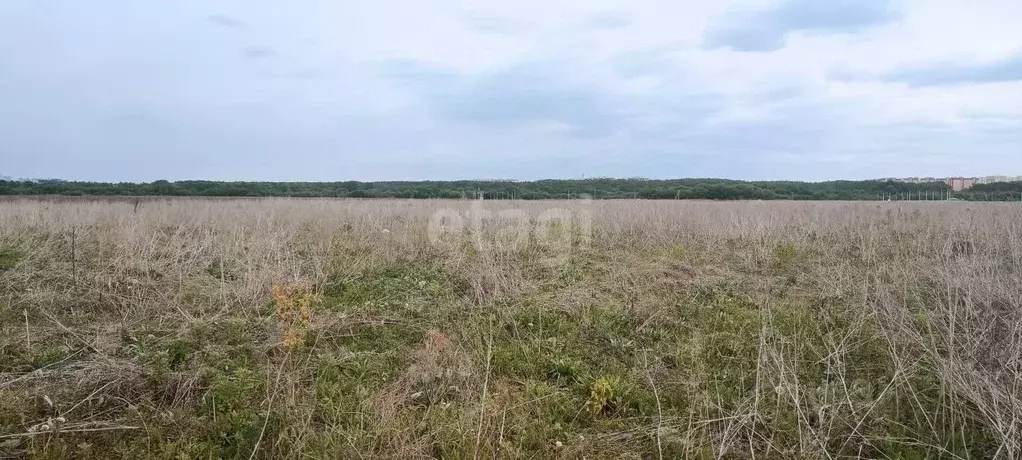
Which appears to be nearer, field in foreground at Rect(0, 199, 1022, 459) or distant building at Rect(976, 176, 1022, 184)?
field in foreground at Rect(0, 199, 1022, 459)

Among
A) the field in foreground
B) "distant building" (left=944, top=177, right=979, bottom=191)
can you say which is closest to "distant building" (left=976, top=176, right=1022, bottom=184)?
"distant building" (left=944, top=177, right=979, bottom=191)

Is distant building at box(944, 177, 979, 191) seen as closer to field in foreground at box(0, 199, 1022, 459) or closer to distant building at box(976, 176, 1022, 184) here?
distant building at box(976, 176, 1022, 184)

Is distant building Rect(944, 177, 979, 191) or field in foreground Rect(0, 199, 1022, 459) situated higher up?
distant building Rect(944, 177, 979, 191)

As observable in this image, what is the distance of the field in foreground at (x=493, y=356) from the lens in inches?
106

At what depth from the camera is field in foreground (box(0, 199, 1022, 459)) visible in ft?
8.82

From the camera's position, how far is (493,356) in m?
3.82

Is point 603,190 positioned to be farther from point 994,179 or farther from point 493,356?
point 493,356

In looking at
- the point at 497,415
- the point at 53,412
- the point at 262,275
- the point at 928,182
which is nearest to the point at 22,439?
the point at 53,412

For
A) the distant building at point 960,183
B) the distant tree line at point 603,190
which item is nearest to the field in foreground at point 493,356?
the distant tree line at point 603,190

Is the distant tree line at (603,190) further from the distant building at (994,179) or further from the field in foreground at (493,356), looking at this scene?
the field in foreground at (493,356)

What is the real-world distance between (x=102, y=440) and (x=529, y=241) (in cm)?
687

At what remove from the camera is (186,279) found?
19.5 ft

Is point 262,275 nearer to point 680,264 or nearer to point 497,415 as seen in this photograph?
point 497,415

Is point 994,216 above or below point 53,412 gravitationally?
above
